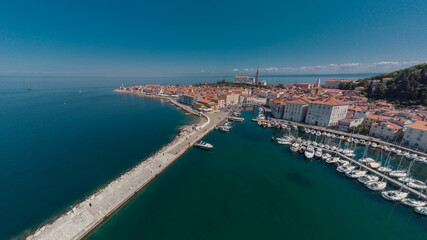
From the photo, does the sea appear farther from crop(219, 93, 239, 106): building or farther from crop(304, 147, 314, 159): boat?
crop(219, 93, 239, 106): building

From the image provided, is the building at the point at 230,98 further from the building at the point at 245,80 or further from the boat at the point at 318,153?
the building at the point at 245,80

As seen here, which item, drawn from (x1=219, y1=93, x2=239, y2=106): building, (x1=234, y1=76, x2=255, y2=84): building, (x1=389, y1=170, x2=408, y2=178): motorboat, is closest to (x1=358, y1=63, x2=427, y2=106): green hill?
(x1=389, y1=170, x2=408, y2=178): motorboat

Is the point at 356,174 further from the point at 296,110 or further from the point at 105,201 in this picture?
the point at 105,201

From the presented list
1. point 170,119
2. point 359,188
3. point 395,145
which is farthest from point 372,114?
point 170,119

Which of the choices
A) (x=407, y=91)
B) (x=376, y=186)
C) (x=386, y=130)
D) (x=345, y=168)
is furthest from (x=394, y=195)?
(x=407, y=91)

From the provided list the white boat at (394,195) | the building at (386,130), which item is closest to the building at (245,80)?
the building at (386,130)

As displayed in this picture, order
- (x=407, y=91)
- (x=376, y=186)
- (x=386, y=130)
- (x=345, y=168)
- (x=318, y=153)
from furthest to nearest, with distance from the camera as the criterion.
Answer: (x=407, y=91) → (x=386, y=130) → (x=318, y=153) → (x=345, y=168) → (x=376, y=186)

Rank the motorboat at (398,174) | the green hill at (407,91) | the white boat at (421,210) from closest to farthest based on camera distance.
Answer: the white boat at (421,210) < the motorboat at (398,174) < the green hill at (407,91)
